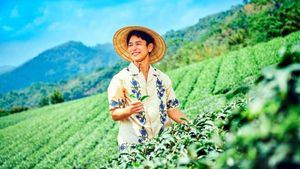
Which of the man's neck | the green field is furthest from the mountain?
the man's neck

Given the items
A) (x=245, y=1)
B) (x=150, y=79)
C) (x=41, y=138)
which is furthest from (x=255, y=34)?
(x=245, y=1)

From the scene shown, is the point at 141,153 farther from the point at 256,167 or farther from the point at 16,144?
the point at 16,144

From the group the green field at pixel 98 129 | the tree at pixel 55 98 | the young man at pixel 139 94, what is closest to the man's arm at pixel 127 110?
the young man at pixel 139 94

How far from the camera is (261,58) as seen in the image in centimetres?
1884

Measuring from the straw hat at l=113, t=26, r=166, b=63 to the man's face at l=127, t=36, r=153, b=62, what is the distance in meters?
0.10

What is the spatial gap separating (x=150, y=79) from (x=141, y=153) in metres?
1.29

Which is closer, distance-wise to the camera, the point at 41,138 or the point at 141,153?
the point at 141,153

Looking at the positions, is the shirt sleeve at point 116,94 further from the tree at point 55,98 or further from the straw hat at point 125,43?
the tree at point 55,98

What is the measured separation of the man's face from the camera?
3.93 metres

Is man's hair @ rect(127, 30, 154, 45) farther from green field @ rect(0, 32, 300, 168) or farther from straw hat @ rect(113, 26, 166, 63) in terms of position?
green field @ rect(0, 32, 300, 168)

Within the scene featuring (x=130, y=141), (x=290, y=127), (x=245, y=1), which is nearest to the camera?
(x=290, y=127)

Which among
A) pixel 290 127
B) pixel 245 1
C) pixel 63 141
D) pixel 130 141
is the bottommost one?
pixel 63 141

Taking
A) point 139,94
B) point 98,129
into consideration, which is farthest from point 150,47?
point 98,129

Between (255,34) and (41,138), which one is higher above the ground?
(255,34)
